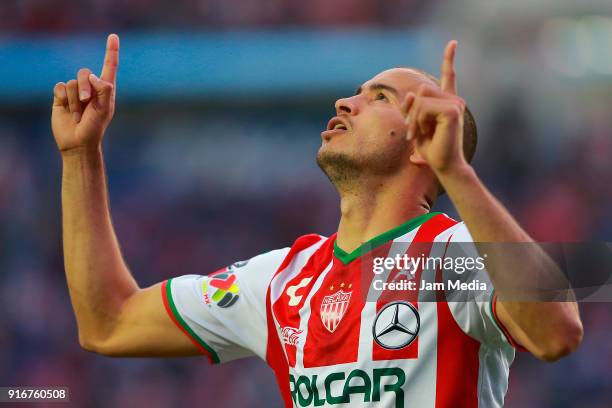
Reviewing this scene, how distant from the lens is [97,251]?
348 centimetres

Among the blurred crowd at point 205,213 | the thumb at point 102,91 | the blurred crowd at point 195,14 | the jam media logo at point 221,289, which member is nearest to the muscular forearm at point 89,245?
the thumb at point 102,91

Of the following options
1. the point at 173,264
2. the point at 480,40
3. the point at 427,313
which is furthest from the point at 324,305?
the point at 480,40

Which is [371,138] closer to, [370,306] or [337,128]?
[337,128]

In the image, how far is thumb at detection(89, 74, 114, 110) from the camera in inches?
133

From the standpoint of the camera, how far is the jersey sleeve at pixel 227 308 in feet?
11.2

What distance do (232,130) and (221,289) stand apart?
22.0ft

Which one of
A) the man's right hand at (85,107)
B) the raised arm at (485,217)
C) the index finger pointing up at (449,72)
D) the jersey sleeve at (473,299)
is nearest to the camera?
the raised arm at (485,217)

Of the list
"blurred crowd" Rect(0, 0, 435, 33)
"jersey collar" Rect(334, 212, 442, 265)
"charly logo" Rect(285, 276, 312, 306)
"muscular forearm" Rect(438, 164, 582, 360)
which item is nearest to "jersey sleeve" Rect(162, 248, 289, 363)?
"charly logo" Rect(285, 276, 312, 306)

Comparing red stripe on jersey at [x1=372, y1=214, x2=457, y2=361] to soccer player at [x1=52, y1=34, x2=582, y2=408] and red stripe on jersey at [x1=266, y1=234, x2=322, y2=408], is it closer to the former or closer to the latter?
soccer player at [x1=52, y1=34, x2=582, y2=408]

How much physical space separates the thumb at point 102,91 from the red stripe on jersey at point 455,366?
131cm

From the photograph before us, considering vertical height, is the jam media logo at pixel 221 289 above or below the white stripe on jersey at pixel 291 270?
below

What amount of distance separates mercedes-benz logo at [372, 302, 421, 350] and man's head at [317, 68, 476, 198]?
50cm

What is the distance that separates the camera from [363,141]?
3281 millimetres

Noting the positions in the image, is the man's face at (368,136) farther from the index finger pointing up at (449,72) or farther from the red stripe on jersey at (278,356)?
the index finger pointing up at (449,72)
